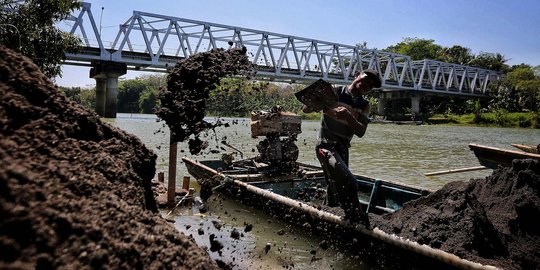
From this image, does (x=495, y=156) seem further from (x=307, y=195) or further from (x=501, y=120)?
(x=501, y=120)

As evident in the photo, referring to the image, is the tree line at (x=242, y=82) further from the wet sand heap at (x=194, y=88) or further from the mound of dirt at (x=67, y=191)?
the mound of dirt at (x=67, y=191)

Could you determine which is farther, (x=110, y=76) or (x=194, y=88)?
(x=110, y=76)

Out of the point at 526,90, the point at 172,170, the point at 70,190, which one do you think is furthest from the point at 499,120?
Answer: the point at 70,190

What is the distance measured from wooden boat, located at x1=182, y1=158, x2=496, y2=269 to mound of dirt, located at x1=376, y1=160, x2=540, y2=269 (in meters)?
0.51

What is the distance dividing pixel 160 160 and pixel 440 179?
30.5 ft

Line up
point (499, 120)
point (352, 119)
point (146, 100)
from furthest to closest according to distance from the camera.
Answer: point (146, 100) < point (499, 120) < point (352, 119)

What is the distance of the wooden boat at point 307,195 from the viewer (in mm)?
4449

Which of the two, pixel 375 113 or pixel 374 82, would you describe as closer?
pixel 374 82

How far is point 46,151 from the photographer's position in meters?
2.11

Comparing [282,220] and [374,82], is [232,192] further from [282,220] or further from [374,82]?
[374,82]

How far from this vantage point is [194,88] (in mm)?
5703

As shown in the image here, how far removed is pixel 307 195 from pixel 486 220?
12.5 ft

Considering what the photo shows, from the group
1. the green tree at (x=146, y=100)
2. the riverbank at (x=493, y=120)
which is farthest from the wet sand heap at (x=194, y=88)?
the green tree at (x=146, y=100)

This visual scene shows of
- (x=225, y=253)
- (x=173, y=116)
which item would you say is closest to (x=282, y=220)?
(x=225, y=253)
